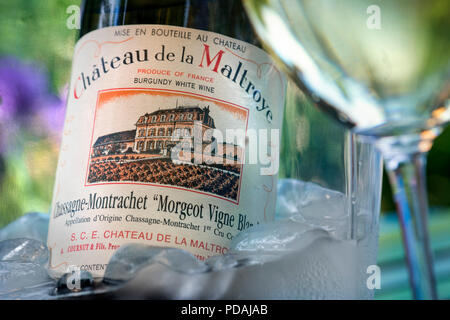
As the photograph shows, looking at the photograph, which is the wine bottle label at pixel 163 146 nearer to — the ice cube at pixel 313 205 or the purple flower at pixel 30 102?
the ice cube at pixel 313 205

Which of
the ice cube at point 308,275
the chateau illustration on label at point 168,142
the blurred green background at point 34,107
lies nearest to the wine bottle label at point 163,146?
the chateau illustration on label at point 168,142

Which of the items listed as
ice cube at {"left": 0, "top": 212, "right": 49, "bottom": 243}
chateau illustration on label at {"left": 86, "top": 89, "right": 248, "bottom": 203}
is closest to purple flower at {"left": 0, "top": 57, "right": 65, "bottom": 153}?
ice cube at {"left": 0, "top": 212, "right": 49, "bottom": 243}

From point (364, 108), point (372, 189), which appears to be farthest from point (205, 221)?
point (364, 108)

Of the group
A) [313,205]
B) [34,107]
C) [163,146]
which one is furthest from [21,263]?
[34,107]

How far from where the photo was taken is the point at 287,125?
26.7 inches

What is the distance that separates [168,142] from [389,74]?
27 centimetres

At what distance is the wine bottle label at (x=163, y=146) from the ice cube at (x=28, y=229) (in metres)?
0.10

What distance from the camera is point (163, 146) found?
51cm

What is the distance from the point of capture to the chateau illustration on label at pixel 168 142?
508 mm

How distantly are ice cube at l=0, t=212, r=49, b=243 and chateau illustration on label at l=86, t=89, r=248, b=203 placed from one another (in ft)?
0.52

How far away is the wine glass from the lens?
0.87 feet

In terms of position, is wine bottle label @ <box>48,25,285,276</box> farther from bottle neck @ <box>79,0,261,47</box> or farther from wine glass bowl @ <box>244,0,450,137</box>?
wine glass bowl @ <box>244,0,450,137</box>
